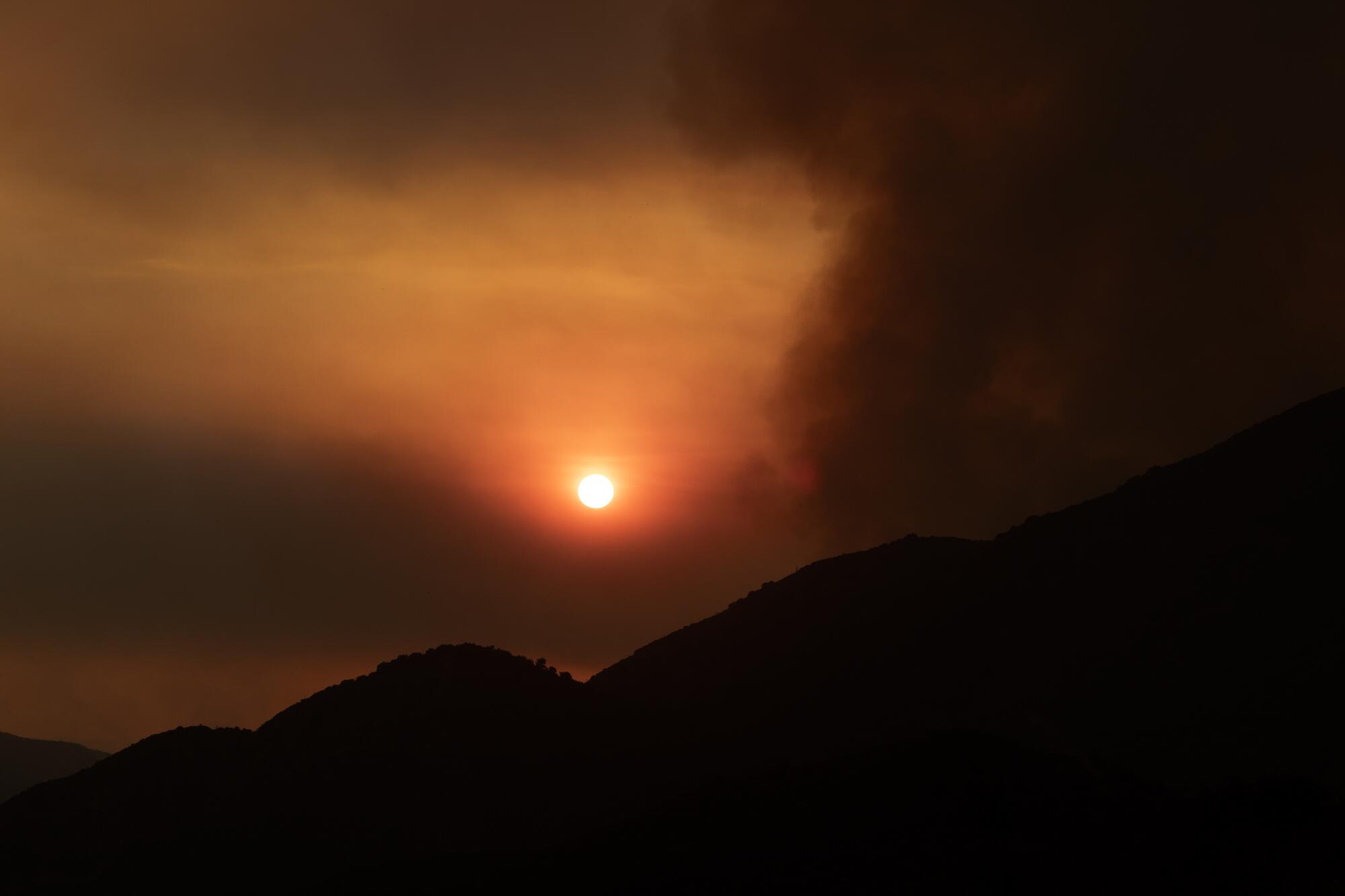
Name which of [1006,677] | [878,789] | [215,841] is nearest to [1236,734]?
[1006,677]

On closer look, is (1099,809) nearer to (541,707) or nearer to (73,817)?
(541,707)

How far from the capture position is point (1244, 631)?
48156 millimetres

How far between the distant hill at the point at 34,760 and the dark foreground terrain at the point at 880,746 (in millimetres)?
99876

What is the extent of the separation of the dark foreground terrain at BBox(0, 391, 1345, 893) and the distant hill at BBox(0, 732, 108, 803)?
99876mm

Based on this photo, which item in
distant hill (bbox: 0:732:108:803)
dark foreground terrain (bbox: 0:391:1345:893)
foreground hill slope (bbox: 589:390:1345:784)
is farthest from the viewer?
distant hill (bbox: 0:732:108:803)

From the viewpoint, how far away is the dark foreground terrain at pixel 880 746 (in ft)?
109

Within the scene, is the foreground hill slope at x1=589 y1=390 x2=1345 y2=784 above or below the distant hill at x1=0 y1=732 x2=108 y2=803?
below

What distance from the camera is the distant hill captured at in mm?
144125

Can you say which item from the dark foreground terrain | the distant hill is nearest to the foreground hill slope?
the dark foreground terrain

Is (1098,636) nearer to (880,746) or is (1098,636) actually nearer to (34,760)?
(880,746)

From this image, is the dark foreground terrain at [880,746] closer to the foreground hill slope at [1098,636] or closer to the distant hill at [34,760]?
the foreground hill slope at [1098,636]

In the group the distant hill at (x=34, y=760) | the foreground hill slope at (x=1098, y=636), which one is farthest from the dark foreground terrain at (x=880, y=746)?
the distant hill at (x=34, y=760)

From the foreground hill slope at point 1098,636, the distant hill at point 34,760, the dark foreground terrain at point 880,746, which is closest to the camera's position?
the dark foreground terrain at point 880,746

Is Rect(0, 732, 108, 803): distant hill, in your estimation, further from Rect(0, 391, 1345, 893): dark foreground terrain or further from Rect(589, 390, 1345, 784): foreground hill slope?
Rect(589, 390, 1345, 784): foreground hill slope
